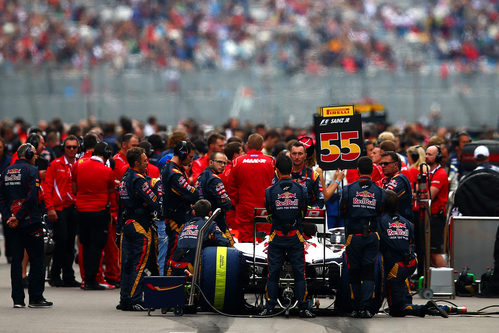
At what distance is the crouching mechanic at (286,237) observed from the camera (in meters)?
9.13

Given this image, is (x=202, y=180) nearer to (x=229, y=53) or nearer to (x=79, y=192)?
(x=79, y=192)

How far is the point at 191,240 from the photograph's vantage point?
31.0 feet

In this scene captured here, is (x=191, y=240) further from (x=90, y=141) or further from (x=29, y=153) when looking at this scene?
(x=90, y=141)

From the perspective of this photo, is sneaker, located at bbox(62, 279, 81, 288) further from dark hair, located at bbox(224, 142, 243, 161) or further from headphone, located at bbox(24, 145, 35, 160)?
headphone, located at bbox(24, 145, 35, 160)

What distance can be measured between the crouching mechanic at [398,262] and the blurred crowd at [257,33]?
77.6ft

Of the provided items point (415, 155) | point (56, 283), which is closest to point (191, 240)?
point (56, 283)

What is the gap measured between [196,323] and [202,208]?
1228mm

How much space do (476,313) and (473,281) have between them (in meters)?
1.84

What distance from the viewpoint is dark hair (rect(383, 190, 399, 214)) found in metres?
9.64

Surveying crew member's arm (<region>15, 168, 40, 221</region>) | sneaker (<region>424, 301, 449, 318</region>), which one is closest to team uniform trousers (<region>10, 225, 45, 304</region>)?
crew member's arm (<region>15, 168, 40, 221</region>)

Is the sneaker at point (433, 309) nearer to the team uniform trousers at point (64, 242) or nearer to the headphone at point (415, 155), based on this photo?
the headphone at point (415, 155)

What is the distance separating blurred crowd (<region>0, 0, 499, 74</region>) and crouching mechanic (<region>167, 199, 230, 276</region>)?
2356 centimetres

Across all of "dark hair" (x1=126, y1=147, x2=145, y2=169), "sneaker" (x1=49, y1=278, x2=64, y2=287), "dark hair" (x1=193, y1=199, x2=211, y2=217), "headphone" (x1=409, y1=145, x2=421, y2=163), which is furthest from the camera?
"headphone" (x1=409, y1=145, x2=421, y2=163)

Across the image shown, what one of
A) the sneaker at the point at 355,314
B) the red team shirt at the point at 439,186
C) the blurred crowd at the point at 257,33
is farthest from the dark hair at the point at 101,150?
the blurred crowd at the point at 257,33
